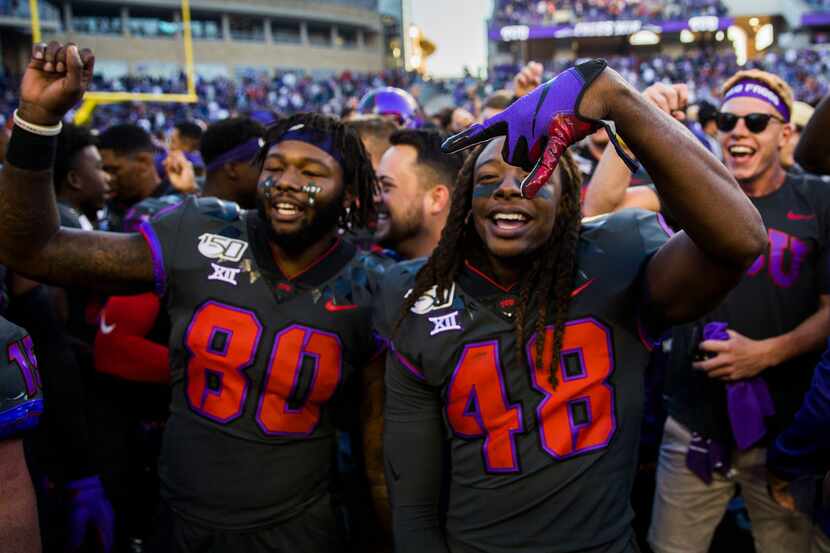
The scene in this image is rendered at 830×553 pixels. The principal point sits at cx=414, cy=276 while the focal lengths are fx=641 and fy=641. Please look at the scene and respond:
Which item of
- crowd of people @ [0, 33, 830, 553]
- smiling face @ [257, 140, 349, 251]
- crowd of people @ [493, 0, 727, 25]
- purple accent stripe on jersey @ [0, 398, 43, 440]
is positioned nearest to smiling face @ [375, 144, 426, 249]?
crowd of people @ [0, 33, 830, 553]

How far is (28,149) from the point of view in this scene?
1.76 metres

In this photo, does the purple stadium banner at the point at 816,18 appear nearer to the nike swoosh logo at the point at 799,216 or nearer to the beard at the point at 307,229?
the nike swoosh logo at the point at 799,216

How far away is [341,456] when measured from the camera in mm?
3539

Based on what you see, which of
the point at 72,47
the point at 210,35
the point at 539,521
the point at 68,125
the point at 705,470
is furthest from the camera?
the point at 210,35

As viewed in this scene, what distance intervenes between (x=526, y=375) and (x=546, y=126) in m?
0.65

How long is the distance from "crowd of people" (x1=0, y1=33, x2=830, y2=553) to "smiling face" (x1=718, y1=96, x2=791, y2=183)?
12 millimetres

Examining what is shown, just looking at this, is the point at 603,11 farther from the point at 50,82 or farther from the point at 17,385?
the point at 17,385

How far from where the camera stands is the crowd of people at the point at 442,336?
142 centimetres

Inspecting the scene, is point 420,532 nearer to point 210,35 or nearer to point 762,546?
point 762,546

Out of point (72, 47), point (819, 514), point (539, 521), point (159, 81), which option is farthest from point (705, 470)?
point (159, 81)

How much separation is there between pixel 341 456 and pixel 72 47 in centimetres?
248

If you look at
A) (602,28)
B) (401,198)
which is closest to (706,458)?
(401,198)

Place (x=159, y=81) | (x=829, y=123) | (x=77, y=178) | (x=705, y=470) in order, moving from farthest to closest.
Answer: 1. (x=159, y=81)
2. (x=77, y=178)
3. (x=705, y=470)
4. (x=829, y=123)

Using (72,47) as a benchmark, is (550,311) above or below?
below
